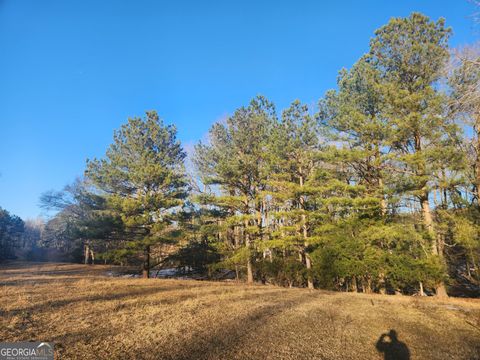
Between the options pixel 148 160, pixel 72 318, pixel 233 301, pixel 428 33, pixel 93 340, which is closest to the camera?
pixel 93 340

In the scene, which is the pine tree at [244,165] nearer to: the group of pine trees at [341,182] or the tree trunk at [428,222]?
the group of pine trees at [341,182]

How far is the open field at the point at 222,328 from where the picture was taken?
13.9 feet

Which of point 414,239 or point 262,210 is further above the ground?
point 262,210

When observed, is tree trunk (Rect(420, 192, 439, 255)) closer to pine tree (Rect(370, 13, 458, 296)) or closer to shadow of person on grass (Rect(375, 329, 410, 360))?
pine tree (Rect(370, 13, 458, 296))

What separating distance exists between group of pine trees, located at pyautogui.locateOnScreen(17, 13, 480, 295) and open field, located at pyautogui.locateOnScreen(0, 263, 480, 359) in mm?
5167

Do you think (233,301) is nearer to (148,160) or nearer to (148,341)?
(148,341)

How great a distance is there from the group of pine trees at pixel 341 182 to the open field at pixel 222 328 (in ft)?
17.0

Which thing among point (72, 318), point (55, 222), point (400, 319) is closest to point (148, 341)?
point (72, 318)

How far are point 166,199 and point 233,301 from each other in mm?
9812

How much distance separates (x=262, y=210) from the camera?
19.6 metres

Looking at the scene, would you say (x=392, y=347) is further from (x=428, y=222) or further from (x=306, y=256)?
(x=306, y=256)

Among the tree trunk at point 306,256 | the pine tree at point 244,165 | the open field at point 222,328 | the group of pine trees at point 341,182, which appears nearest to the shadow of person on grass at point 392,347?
the open field at point 222,328

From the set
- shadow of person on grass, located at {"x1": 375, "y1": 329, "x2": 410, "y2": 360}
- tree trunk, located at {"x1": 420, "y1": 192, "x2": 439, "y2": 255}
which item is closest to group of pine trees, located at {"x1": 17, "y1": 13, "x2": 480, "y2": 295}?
tree trunk, located at {"x1": 420, "y1": 192, "x2": 439, "y2": 255}

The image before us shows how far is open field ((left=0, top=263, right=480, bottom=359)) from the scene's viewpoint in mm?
4223
